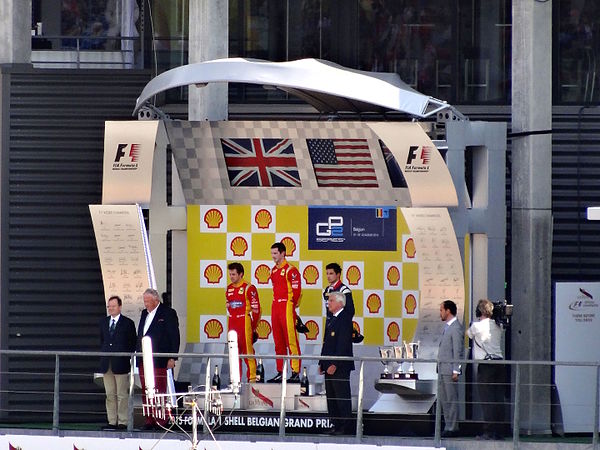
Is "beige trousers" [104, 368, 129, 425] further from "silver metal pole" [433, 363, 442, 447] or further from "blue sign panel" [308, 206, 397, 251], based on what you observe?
"silver metal pole" [433, 363, 442, 447]

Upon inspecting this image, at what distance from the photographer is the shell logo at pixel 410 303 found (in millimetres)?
14336

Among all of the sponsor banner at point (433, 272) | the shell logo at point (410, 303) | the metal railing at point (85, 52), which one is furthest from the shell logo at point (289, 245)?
the metal railing at point (85, 52)

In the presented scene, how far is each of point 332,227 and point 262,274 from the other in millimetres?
816

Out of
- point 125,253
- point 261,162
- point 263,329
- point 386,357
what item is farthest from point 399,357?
point 125,253

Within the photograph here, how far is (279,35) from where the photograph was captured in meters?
16.5

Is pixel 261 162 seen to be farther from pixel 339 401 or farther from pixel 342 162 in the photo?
pixel 339 401

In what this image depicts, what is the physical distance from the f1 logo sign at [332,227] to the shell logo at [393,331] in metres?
0.97

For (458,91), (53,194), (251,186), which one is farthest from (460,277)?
(53,194)

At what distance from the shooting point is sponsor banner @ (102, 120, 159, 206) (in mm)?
13648

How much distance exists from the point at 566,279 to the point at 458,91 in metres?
2.28

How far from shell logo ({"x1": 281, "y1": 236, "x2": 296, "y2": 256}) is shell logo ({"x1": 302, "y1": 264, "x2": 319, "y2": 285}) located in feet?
0.68

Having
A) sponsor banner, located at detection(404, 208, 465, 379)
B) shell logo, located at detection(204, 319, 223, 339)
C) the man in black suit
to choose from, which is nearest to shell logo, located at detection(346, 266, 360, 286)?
sponsor banner, located at detection(404, 208, 465, 379)

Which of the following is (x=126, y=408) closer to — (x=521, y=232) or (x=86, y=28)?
(x=521, y=232)

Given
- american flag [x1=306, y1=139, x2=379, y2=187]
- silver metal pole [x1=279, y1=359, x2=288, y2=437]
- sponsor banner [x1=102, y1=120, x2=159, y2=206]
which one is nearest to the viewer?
silver metal pole [x1=279, y1=359, x2=288, y2=437]
